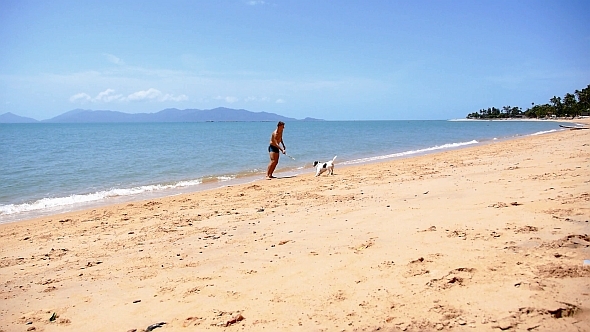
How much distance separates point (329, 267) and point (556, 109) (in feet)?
438

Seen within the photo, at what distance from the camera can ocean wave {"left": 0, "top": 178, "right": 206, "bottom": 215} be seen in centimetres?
1066

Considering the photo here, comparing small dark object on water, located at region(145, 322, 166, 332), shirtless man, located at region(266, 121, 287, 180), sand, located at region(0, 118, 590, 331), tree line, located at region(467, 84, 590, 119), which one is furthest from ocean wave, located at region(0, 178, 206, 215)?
tree line, located at region(467, 84, 590, 119)

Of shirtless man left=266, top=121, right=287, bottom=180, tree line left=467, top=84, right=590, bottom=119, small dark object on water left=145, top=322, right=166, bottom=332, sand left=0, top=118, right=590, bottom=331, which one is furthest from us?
tree line left=467, top=84, right=590, bottom=119

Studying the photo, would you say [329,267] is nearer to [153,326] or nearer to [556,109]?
[153,326]

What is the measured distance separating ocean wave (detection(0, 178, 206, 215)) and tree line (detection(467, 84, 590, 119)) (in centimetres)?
11394

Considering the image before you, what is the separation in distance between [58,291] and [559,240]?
548 cm

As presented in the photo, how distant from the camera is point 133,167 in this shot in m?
18.9

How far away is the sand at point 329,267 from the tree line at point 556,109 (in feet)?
378

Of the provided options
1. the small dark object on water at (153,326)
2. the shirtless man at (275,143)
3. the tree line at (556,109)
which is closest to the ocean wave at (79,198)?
the shirtless man at (275,143)

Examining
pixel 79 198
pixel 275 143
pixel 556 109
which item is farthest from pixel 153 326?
pixel 556 109

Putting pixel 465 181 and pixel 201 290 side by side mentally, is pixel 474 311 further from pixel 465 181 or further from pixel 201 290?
pixel 465 181

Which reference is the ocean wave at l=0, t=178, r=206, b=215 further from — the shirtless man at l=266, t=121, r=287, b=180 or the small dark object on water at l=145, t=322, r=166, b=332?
the small dark object on water at l=145, t=322, r=166, b=332

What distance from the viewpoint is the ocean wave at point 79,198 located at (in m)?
10.7

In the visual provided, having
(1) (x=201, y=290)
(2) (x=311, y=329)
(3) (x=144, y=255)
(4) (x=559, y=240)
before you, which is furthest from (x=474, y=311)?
(3) (x=144, y=255)
